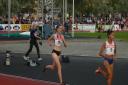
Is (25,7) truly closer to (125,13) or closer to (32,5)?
(32,5)

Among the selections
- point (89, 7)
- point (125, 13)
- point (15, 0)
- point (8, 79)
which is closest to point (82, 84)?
point (8, 79)

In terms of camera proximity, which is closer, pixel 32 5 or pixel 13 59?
pixel 13 59

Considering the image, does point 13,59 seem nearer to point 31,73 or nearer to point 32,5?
point 31,73

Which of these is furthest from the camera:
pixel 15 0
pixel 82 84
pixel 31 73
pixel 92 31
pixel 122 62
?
pixel 15 0

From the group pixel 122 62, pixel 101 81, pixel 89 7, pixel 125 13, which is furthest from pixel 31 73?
pixel 125 13

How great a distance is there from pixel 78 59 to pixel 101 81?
8.44m

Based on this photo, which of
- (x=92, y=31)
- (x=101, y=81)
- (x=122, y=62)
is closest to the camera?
(x=101, y=81)

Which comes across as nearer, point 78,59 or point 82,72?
point 82,72

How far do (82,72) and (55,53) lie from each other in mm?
3302

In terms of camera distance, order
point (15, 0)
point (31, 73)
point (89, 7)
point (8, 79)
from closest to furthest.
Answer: point (8, 79)
point (31, 73)
point (15, 0)
point (89, 7)

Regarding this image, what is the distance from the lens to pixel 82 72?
61.0ft

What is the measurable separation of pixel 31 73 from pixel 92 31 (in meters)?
44.5

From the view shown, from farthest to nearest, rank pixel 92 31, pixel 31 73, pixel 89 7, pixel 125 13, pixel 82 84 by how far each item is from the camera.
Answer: pixel 125 13 < pixel 89 7 < pixel 92 31 < pixel 31 73 < pixel 82 84

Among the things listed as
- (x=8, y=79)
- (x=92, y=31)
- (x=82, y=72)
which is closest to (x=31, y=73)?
(x=82, y=72)
